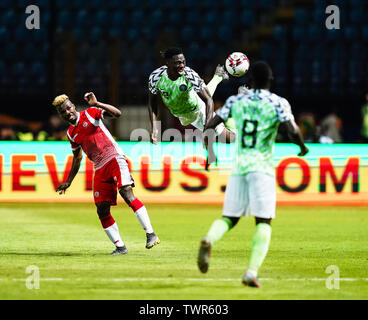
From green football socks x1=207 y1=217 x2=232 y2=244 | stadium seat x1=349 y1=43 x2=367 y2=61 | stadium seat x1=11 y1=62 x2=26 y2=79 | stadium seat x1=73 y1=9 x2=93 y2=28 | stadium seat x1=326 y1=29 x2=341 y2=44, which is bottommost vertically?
green football socks x1=207 y1=217 x2=232 y2=244

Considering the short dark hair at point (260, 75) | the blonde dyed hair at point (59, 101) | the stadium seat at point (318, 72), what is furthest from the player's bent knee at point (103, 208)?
the stadium seat at point (318, 72)

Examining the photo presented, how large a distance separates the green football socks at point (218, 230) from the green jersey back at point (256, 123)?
0.46 m

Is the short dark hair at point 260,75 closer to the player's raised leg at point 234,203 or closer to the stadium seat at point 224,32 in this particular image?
the player's raised leg at point 234,203

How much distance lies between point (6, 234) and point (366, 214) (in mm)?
6768

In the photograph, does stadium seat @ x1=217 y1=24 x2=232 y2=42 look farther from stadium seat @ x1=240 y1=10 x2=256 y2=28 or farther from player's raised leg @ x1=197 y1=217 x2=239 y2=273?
player's raised leg @ x1=197 y1=217 x2=239 y2=273

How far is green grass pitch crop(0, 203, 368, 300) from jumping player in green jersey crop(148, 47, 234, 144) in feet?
5.50

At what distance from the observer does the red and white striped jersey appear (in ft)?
35.5

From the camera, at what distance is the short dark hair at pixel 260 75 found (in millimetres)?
8055

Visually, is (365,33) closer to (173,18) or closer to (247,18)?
(247,18)

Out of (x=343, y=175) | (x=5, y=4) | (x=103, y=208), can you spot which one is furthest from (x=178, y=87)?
(x=5, y=4)

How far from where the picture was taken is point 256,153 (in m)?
8.16

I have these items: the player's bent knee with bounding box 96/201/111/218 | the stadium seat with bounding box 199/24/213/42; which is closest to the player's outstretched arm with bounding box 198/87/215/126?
the player's bent knee with bounding box 96/201/111/218

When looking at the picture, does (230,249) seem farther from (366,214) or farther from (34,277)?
(366,214)

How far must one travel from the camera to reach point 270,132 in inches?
322
